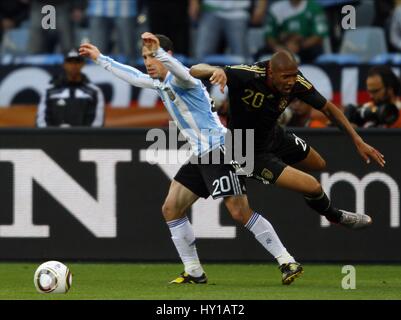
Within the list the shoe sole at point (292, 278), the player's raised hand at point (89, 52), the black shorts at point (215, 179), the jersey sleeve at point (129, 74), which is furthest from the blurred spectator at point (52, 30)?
the shoe sole at point (292, 278)

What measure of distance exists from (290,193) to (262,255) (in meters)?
0.68

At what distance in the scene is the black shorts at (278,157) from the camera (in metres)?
10.4

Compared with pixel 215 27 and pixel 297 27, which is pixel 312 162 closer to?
pixel 297 27

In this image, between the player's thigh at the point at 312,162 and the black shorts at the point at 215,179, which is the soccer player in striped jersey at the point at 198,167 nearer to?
the black shorts at the point at 215,179

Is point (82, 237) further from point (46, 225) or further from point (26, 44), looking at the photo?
point (26, 44)

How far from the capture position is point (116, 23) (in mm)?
16062

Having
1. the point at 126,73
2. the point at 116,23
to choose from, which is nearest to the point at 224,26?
the point at 116,23

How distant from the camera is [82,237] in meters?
12.5

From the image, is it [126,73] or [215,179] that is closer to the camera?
[215,179]

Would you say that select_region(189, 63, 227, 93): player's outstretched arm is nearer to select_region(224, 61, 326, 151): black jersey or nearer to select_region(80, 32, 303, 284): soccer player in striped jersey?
select_region(80, 32, 303, 284): soccer player in striped jersey

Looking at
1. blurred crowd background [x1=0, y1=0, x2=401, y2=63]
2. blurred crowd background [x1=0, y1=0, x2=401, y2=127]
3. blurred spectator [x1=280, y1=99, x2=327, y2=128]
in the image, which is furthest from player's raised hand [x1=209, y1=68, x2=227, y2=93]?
blurred crowd background [x1=0, y1=0, x2=401, y2=63]

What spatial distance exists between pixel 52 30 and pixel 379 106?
504cm

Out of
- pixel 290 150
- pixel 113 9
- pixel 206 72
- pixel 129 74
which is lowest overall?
pixel 290 150

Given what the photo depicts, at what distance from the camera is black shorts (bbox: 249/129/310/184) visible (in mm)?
10430
